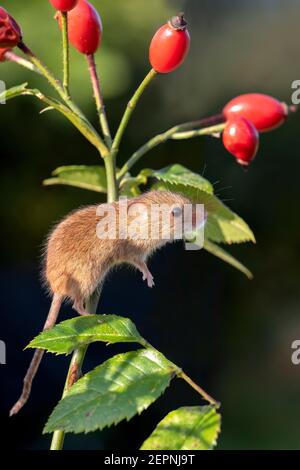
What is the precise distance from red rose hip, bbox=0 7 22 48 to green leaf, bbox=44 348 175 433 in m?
0.41

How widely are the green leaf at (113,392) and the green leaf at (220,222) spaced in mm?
292

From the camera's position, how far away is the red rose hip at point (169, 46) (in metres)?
0.90

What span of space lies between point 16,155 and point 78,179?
7.29ft

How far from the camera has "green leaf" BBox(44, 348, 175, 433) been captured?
75cm

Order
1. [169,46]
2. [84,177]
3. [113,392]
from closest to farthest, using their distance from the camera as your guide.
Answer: [113,392], [169,46], [84,177]

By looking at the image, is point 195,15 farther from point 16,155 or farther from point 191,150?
point 16,155

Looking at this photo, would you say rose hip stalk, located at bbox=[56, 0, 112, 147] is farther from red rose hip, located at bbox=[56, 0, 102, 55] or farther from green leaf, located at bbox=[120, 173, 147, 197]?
green leaf, located at bbox=[120, 173, 147, 197]

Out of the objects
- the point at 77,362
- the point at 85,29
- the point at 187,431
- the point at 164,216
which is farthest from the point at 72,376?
the point at 85,29

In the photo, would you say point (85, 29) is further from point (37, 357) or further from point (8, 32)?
point (37, 357)

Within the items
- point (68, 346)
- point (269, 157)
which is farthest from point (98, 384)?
point (269, 157)

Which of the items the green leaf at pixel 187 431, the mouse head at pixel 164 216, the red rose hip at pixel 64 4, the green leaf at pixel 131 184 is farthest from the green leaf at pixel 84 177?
the green leaf at pixel 187 431

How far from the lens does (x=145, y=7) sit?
3.25m

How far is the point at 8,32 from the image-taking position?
0.85m

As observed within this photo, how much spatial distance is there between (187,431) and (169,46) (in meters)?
0.48
